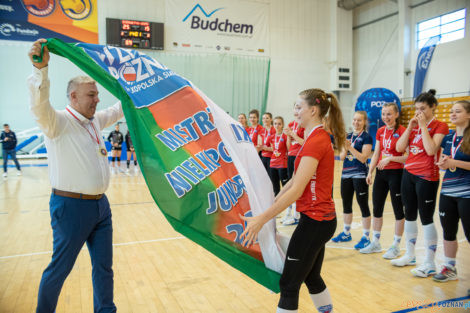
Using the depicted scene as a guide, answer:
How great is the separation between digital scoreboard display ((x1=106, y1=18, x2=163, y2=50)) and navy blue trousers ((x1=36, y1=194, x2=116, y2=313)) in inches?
523

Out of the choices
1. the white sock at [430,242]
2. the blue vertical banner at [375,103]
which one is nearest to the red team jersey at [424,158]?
the white sock at [430,242]

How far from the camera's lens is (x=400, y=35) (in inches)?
631

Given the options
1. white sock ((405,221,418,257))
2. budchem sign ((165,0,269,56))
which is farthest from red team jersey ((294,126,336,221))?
budchem sign ((165,0,269,56))

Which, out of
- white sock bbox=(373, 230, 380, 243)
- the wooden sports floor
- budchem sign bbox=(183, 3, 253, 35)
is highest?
budchem sign bbox=(183, 3, 253, 35)

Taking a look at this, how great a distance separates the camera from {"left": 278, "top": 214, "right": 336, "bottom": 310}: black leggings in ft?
6.48

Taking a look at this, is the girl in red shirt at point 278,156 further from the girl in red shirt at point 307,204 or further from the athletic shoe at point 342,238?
the girl in red shirt at point 307,204

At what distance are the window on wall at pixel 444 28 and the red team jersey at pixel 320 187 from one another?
15.1 meters

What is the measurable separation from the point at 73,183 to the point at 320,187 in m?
1.55

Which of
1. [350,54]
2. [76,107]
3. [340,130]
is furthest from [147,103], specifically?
[350,54]

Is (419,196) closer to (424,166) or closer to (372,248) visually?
(424,166)

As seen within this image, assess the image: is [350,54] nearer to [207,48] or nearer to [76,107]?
[207,48]

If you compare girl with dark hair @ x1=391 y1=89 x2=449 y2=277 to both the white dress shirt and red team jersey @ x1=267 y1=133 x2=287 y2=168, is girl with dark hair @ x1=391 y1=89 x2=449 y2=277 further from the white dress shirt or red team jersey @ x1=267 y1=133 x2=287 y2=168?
the white dress shirt

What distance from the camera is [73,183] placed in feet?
7.39

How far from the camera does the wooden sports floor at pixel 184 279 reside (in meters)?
2.92
